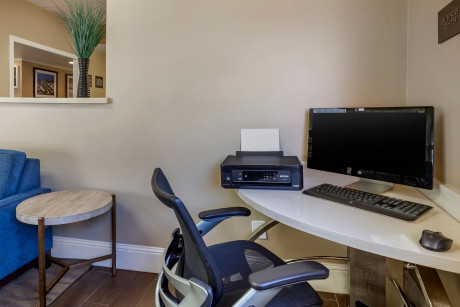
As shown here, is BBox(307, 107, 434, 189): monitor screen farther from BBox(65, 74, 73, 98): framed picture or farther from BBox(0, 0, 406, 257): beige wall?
BBox(65, 74, 73, 98): framed picture

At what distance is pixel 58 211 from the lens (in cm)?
153

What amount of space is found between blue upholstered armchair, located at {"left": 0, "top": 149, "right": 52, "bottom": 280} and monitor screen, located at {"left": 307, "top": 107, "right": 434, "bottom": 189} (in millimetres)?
1912

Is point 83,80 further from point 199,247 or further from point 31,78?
point 31,78

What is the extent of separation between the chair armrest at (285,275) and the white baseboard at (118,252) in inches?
55.6

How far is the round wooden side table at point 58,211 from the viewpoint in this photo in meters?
1.46

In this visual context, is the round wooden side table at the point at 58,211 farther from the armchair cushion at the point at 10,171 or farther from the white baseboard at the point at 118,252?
the armchair cushion at the point at 10,171

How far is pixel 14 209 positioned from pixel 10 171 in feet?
1.00

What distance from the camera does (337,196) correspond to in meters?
1.14

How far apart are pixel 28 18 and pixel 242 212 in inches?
142

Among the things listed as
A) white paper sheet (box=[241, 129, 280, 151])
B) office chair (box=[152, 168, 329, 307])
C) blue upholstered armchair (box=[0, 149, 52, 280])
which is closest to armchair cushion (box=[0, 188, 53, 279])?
blue upholstered armchair (box=[0, 149, 52, 280])

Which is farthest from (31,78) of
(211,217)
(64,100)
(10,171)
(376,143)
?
(376,143)

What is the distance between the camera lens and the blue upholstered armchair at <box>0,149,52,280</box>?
1.62 metres

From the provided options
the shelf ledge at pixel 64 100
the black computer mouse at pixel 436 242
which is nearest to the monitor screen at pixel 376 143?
the black computer mouse at pixel 436 242

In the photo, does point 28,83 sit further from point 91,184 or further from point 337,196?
point 337,196
